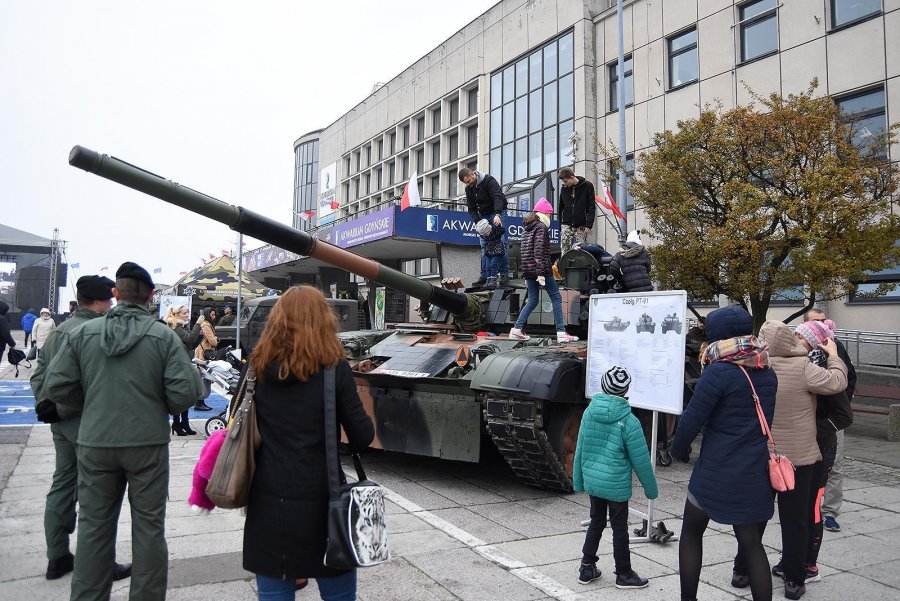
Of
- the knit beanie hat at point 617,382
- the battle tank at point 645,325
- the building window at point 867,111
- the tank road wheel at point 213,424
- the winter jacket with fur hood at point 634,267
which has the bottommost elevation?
the tank road wheel at point 213,424

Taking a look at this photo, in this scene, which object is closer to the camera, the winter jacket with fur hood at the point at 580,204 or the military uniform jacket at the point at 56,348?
the military uniform jacket at the point at 56,348

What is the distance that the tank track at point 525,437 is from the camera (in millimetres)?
6168

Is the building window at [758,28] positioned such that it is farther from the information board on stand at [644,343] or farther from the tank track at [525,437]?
the tank track at [525,437]

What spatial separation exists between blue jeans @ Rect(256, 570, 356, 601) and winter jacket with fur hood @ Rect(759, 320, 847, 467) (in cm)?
278

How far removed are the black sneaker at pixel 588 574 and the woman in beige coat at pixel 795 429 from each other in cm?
111

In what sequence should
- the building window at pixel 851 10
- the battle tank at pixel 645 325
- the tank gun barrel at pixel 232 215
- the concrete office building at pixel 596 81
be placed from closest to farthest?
the tank gun barrel at pixel 232 215
the battle tank at pixel 645 325
the building window at pixel 851 10
the concrete office building at pixel 596 81

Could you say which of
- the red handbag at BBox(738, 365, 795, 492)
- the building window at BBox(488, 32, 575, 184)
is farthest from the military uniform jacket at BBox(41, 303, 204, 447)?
the building window at BBox(488, 32, 575, 184)

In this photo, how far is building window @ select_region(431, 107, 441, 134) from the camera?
31.4 meters

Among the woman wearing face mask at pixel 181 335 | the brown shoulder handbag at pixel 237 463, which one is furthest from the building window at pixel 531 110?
the brown shoulder handbag at pixel 237 463

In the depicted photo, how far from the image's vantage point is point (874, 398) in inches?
511

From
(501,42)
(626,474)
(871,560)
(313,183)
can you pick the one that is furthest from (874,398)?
(313,183)

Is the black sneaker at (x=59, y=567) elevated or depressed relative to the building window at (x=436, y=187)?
depressed

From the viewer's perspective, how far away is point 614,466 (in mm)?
4371

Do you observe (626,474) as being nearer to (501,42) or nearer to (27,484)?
(27,484)
